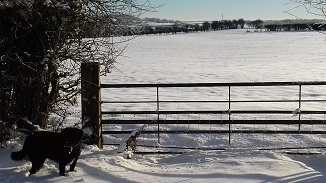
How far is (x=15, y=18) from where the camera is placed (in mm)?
5770

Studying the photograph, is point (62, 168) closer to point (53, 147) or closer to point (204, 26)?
point (53, 147)

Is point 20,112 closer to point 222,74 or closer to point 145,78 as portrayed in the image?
point 145,78

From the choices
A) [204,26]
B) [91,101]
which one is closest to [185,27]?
[204,26]

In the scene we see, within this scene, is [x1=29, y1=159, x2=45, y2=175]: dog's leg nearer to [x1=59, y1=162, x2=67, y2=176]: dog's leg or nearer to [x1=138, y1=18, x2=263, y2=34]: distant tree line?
[x1=59, y1=162, x2=67, y2=176]: dog's leg

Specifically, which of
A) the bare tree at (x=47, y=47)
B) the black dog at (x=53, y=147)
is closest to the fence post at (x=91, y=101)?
the bare tree at (x=47, y=47)

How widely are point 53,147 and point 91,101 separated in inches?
58.7

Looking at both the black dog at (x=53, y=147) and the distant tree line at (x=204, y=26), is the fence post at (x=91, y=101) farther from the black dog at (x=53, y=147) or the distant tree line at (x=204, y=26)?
the distant tree line at (x=204, y=26)

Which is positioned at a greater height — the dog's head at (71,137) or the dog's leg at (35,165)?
the dog's head at (71,137)

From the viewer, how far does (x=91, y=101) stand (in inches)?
254

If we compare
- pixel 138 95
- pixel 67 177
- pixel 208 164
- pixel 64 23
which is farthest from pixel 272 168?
pixel 138 95

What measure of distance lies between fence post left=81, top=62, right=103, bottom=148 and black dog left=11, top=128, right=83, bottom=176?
1366 mm

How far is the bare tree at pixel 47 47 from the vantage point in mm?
5746

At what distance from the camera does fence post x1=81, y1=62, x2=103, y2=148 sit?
6332mm

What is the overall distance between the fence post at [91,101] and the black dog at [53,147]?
1.37 meters
